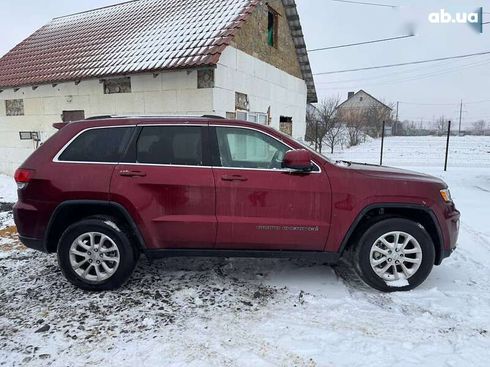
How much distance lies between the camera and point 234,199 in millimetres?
3680

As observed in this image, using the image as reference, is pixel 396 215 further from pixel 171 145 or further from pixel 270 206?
pixel 171 145

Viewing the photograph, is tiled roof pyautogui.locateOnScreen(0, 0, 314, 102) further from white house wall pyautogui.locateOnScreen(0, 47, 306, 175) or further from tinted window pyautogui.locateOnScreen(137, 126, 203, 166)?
tinted window pyautogui.locateOnScreen(137, 126, 203, 166)

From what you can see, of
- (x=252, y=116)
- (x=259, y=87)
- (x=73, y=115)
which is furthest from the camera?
(x=259, y=87)

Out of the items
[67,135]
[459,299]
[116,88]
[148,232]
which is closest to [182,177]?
[148,232]

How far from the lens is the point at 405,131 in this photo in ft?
243

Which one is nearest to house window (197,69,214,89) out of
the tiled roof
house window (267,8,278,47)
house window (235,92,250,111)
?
the tiled roof

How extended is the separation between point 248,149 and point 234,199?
1.77ft

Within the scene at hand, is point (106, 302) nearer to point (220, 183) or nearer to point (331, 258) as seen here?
point (220, 183)

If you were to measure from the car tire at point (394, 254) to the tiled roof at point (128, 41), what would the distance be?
5550 mm

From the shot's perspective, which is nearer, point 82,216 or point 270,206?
point 270,206

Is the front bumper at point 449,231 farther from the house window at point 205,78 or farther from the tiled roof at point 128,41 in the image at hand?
the house window at point 205,78

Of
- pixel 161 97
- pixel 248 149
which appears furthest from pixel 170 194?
pixel 161 97

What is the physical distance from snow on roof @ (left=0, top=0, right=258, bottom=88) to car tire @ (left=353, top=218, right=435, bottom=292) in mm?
5543

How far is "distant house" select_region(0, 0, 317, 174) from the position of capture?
8.71 meters
